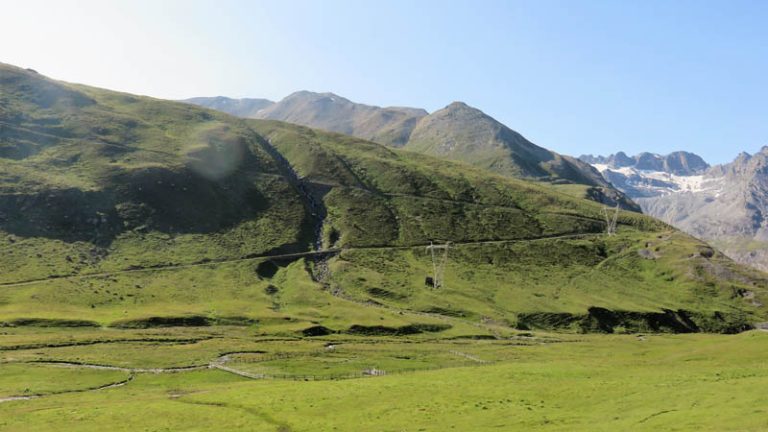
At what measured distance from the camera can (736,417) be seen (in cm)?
4125

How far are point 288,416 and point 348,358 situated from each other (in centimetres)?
4822

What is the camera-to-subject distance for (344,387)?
237ft

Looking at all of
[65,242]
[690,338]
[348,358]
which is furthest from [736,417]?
[65,242]

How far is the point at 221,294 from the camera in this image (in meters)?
164

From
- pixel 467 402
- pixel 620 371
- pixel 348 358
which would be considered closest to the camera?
pixel 467 402

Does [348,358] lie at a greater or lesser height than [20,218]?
lesser

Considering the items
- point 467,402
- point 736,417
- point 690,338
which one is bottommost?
point 690,338

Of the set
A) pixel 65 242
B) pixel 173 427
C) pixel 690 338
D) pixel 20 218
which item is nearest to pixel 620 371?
pixel 173 427

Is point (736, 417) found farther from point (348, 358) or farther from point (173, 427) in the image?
point (348, 358)

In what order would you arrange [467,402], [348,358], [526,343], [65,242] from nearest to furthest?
[467,402]
[348,358]
[526,343]
[65,242]

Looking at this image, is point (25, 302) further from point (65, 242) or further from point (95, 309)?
point (65, 242)

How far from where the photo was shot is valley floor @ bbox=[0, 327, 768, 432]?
51562 mm

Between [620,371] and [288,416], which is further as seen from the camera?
[620,371]

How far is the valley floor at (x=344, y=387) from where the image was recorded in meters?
51.6
